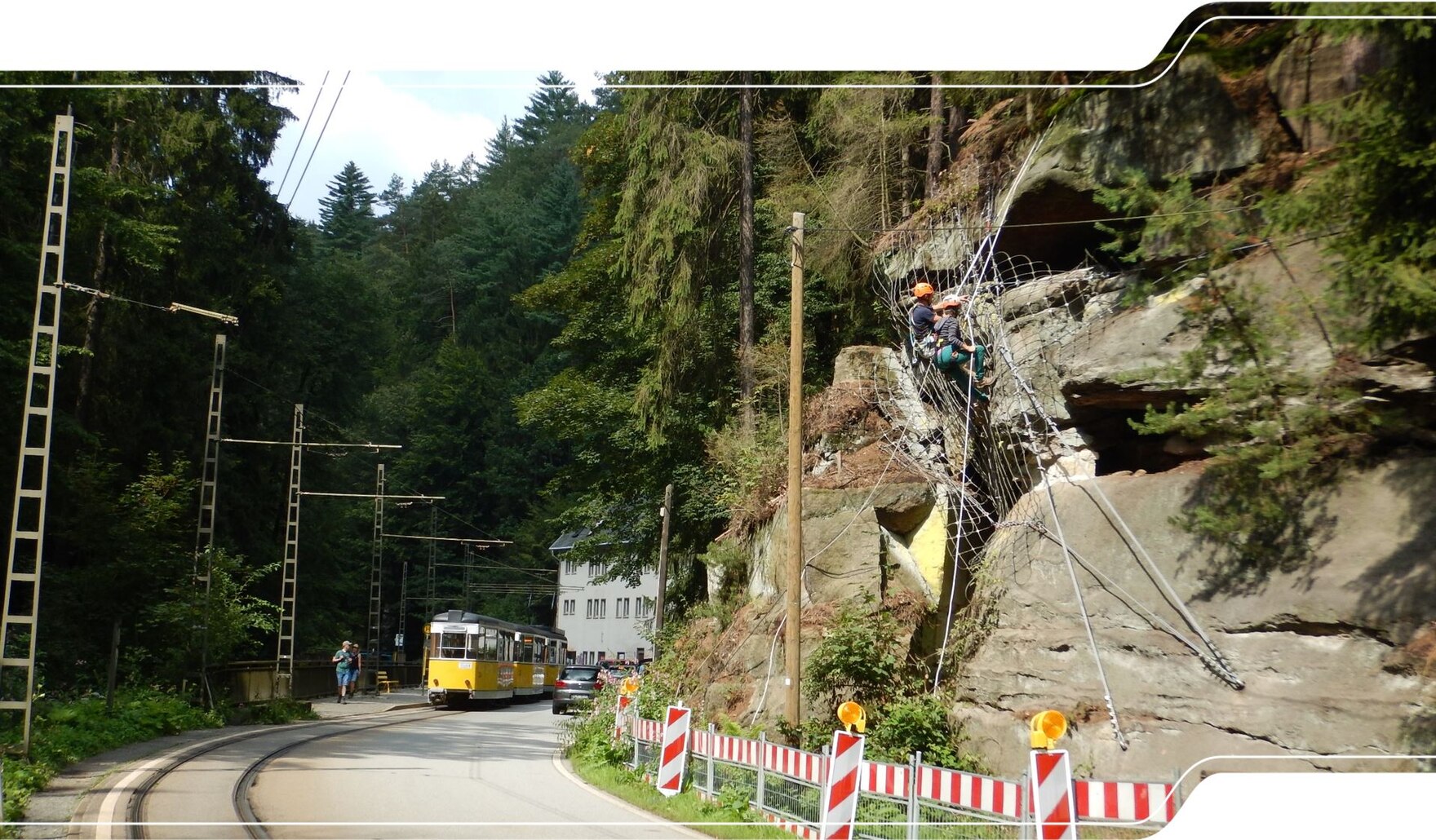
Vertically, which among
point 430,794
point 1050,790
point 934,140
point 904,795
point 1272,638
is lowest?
point 904,795

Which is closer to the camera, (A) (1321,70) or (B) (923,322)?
(A) (1321,70)

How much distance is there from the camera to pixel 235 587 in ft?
69.1

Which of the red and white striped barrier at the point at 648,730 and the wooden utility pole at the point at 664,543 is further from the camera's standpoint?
→ the red and white striped barrier at the point at 648,730

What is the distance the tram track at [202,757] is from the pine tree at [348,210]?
2741 mm

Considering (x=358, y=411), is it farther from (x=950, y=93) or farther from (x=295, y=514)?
(x=295, y=514)

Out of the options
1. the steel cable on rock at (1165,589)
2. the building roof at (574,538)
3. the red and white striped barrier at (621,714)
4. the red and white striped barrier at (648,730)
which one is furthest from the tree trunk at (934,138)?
the red and white striped barrier at (621,714)

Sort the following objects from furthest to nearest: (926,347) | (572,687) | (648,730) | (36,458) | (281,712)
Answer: (572,687) → (281,712) → (648,730) → (926,347) → (36,458)

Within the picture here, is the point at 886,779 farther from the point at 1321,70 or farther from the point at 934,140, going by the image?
the point at 1321,70

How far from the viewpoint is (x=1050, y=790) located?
5438 millimetres

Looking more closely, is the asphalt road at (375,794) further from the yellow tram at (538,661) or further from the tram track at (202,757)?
the yellow tram at (538,661)

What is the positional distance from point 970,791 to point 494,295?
373 cm

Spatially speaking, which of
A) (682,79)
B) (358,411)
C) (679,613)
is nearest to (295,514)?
(679,613)

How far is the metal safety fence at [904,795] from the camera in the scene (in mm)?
5121

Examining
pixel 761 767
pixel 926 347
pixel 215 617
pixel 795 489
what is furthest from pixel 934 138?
pixel 215 617
